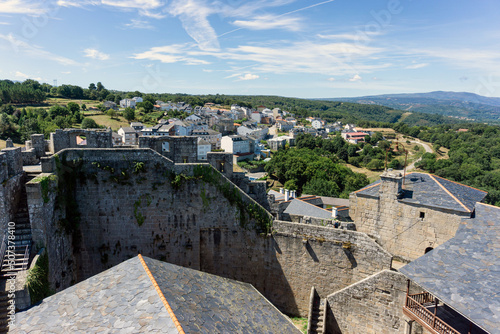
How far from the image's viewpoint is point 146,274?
32.4ft

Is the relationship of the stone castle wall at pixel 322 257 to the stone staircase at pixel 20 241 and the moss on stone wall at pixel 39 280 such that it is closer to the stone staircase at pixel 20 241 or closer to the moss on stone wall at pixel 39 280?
the moss on stone wall at pixel 39 280

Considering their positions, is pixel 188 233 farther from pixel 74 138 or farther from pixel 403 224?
pixel 403 224

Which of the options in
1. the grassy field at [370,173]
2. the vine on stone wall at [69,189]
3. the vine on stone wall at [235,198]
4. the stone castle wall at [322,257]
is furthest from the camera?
the grassy field at [370,173]

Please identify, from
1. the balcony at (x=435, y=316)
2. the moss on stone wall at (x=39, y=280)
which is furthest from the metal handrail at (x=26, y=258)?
the balcony at (x=435, y=316)

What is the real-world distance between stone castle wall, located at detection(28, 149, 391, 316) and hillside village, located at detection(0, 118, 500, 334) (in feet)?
0.18

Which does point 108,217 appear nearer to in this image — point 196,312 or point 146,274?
point 146,274

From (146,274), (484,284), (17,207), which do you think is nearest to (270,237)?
(146,274)

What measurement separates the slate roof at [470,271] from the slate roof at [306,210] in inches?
673

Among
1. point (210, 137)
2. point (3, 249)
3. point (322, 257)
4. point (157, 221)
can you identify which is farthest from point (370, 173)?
point (3, 249)

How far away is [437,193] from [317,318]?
8984 millimetres

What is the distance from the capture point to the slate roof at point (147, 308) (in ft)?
26.5

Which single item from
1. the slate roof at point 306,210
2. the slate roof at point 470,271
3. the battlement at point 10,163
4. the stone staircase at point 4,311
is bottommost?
the slate roof at point 306,210

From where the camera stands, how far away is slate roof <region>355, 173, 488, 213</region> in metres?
15.6

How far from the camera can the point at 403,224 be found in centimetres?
1711
